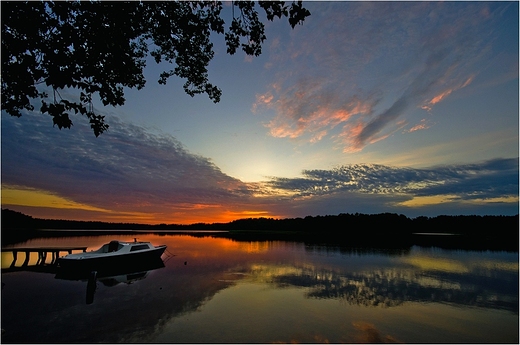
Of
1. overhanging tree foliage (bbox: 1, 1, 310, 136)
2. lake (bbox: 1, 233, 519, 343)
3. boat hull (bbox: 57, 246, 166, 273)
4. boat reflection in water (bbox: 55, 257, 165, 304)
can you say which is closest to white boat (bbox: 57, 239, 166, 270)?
boat hull (bbox: 57, 246, 166, 273)

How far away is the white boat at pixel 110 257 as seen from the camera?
77.0ft

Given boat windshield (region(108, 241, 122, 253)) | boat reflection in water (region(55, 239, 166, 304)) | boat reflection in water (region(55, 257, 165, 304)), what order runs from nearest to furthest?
boat reflection in water (region(55, 257, 165, 304)) < boat reflection in water (region(55, 239, 166, 304)) < boat windshield (region(108, 241, 122, 253))

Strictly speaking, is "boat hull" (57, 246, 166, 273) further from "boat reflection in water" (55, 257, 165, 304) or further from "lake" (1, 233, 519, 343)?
"lake" (1, 233, 519, 343)

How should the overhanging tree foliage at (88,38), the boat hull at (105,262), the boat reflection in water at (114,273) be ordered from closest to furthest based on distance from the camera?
the overhanging tree foliage at (88,38)
the boat reflection in water at (114,273)
the boat hull at (105,262)

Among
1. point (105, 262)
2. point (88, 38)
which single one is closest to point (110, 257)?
point (105, 262)

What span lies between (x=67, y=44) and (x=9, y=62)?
72.7 inches

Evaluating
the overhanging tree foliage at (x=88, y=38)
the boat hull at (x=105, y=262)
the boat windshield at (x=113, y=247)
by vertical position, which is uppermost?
the overhanging tree foliage at (x=88, y=38)

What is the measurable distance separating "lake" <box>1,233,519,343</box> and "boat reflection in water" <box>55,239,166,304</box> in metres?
0.60

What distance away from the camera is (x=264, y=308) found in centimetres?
1465

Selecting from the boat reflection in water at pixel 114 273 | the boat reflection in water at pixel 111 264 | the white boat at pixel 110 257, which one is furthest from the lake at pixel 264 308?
the white boat at pixel 110 257

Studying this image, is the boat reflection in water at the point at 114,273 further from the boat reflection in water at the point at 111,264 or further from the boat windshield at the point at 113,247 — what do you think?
the boat windshield at the point at 113,247

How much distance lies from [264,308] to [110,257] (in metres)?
18.3

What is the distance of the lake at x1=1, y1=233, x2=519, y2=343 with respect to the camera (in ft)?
36.4

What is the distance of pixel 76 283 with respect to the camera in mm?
20500
